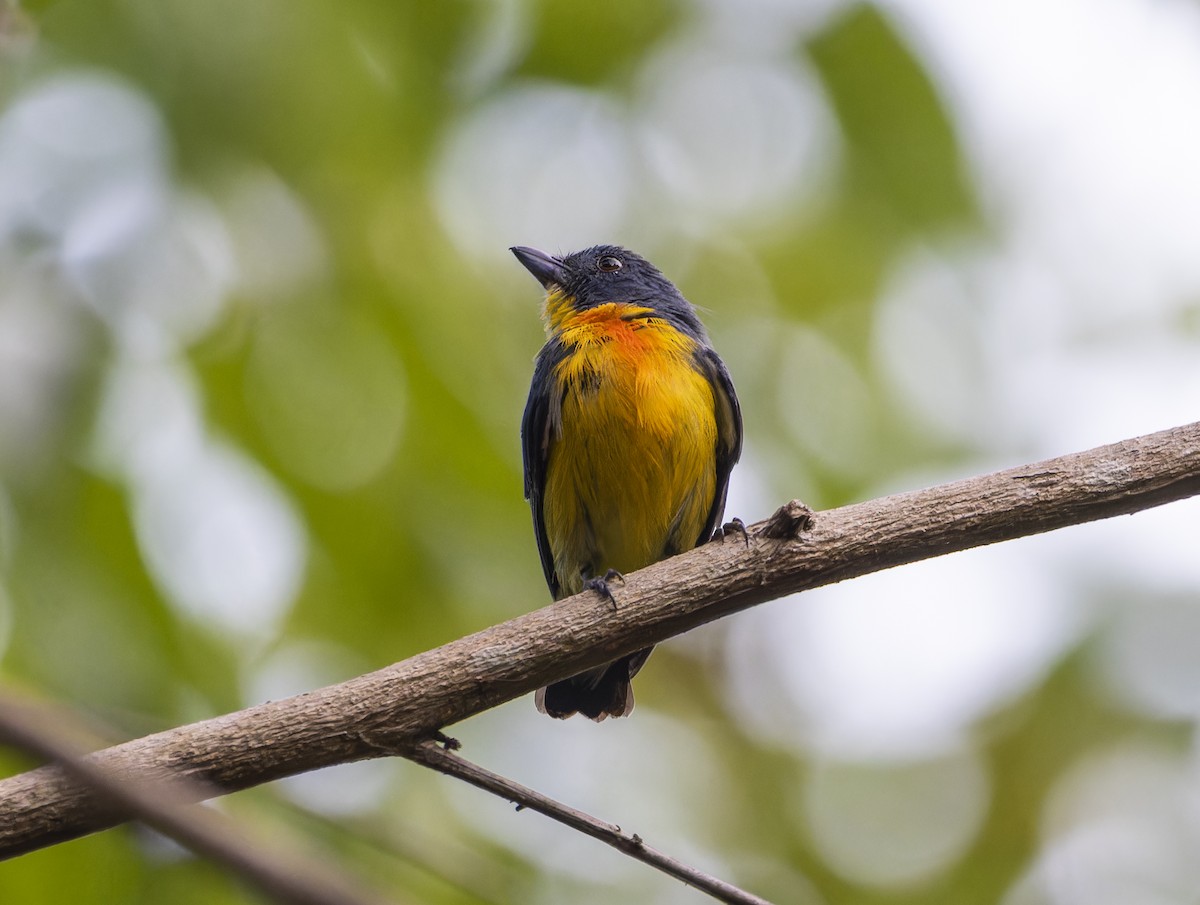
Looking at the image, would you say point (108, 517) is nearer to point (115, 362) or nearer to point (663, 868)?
point (115, 362)

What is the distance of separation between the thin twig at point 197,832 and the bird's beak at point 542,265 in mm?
5086

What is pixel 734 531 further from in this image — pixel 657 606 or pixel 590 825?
pixel 590 825

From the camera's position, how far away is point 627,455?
4.77 m

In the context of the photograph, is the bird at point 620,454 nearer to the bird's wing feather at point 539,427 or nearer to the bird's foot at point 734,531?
the bird's wing feather at point 539,427

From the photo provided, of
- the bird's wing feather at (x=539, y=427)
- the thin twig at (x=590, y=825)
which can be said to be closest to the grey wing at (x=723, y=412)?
the bird's wing feather at (x=539, y=427)

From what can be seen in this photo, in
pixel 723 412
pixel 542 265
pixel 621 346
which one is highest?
pixel 542 265

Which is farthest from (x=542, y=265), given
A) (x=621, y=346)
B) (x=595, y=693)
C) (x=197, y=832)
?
(x=197, y=832)

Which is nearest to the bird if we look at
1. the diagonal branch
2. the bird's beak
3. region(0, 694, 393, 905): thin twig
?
the bird's beak

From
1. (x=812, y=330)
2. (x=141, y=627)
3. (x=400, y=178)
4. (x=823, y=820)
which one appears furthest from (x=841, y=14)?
(x=823, y=820)

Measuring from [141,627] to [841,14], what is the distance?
10.2 feet

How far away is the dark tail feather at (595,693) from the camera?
496cm

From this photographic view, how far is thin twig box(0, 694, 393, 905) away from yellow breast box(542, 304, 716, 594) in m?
3.90

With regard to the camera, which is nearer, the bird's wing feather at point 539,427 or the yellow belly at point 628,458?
the yellow belly at point 628,458

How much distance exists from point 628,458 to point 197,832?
13.1 feet
